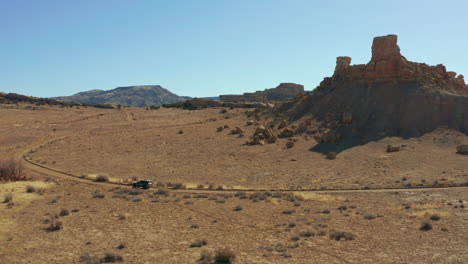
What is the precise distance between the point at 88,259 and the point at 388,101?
33189 millimetres

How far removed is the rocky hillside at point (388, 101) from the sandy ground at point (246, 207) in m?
2.20

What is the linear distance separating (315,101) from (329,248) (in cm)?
3253

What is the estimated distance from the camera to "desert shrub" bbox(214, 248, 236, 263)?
1237 cm

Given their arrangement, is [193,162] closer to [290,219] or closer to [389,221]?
[290,219]

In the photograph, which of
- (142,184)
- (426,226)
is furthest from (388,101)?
(142,184)

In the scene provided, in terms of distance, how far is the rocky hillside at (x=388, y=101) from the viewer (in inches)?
1383

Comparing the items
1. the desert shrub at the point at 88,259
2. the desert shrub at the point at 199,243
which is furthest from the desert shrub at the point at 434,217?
the desert shrub at the point at 88,259

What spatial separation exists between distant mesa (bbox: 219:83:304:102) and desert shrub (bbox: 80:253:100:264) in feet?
267

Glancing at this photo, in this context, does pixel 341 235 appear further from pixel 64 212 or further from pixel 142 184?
pixel 142 184


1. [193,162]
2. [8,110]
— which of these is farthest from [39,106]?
[193,162]

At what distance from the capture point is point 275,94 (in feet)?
313

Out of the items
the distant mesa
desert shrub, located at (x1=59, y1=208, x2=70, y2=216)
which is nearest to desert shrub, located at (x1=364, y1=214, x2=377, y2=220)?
desert shrub, located at (x1=59, y1=208, x2=70, y2=216)

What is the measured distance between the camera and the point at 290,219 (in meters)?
17.1

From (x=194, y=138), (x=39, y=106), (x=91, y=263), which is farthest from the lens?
(x=39, y=106)
